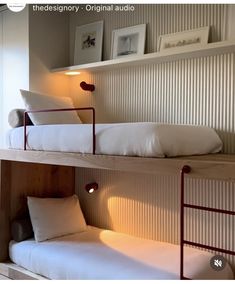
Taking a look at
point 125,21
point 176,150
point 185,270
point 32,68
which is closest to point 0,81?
point 32,68

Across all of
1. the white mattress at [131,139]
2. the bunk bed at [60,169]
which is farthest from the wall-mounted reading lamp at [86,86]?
the white mattress at [131,139]

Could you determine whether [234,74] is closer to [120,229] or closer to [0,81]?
[120,229]

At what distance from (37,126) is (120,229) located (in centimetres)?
137

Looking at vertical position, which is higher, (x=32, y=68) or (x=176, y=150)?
(x=32, y=68)

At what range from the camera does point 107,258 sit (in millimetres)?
2809

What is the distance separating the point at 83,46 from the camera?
155 inches

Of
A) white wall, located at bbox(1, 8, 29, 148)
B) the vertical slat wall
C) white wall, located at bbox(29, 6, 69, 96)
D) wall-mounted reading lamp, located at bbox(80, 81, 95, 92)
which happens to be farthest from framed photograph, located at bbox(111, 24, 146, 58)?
white wall, located at bbox(1, 8, 29, 148)

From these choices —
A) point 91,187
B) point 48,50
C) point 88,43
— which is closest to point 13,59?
point 48,50

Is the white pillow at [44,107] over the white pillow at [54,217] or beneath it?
over

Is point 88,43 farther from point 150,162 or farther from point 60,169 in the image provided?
point 150,162

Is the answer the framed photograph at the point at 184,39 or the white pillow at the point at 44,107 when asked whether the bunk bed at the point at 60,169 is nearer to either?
the white pillow at the point at 44,107

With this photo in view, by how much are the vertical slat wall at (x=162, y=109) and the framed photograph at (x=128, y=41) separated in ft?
0.22

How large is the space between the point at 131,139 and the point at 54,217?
148 cm

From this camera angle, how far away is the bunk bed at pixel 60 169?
211 centimetres
